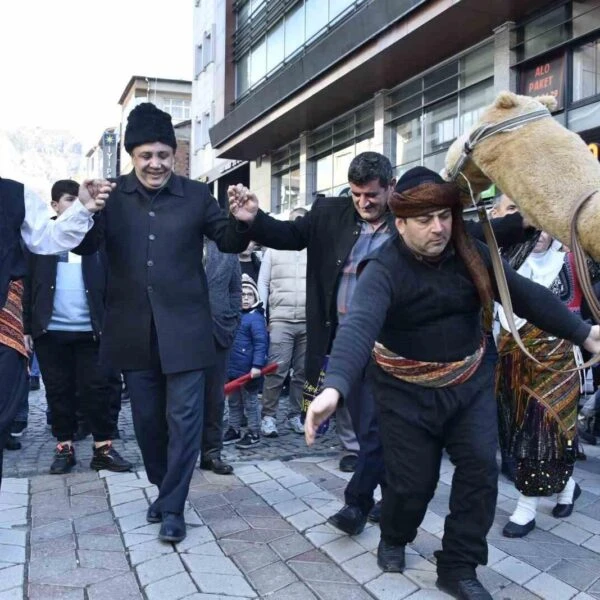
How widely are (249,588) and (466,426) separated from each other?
1.20 metres

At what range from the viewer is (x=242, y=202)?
367 cm

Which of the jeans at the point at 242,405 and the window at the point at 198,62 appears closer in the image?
the jeans at the point at 242,405

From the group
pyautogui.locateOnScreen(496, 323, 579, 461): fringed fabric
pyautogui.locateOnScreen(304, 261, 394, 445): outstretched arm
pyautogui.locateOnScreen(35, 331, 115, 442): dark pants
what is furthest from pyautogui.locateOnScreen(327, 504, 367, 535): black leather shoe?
pyautogui.locateOnScreen(35, 331, 115, 442): dark pants

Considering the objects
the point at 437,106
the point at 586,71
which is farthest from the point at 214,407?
the point at 437,106

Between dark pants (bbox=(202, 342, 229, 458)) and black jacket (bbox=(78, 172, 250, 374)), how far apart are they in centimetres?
130

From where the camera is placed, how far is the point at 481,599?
9.73ft

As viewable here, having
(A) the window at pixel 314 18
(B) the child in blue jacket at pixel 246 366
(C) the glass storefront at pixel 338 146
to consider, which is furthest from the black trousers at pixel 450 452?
(A) the window at pixel 314 18

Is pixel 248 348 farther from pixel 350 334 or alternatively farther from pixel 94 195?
pixel 350 334

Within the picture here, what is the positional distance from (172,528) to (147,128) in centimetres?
214

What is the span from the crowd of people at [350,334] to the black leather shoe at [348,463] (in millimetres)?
12

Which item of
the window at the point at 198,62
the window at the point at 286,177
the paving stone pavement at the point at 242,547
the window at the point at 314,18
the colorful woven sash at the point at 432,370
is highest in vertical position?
the window at the point at 198,62

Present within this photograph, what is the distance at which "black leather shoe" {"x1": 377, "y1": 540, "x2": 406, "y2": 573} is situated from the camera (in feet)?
11.0

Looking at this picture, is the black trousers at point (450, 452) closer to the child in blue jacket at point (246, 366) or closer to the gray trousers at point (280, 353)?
the child in blue jacket at point (246, 366)

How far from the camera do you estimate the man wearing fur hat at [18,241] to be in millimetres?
3475
